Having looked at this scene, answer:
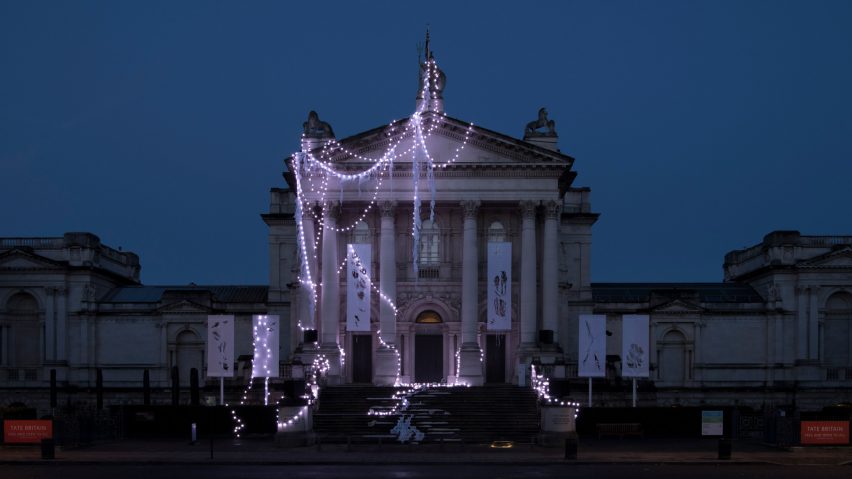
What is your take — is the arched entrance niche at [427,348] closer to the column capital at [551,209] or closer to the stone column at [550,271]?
the stone column at [550,271]

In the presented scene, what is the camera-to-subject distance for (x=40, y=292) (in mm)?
68000

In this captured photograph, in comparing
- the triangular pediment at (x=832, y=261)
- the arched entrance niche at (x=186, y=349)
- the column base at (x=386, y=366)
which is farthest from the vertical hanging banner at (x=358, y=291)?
the triangular pediment at (x=832, y=261)

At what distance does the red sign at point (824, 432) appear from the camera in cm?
4175

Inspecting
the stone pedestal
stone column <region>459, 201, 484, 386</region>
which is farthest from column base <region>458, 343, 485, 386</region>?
the stone pedestal

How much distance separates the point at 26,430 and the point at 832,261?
4583 cm

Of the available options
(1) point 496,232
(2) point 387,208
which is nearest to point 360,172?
(2) point 387,208

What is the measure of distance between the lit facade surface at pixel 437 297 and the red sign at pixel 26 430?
1293 centimetres

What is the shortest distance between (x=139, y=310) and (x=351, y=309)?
1778cm

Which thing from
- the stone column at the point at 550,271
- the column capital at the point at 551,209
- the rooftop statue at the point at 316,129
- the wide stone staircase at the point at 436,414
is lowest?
the wide stone staircase at the point at 436,414

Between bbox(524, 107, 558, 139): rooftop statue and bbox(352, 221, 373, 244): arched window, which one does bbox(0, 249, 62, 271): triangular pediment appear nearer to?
bbox(352, 221, 373, 244): arched window

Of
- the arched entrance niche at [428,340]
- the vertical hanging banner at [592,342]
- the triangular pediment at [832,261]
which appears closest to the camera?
the vertical hanging banner at [592,342]

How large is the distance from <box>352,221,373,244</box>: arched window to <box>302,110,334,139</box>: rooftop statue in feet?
16.8

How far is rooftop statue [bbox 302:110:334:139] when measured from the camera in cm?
5988

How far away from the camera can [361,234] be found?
6084cm
